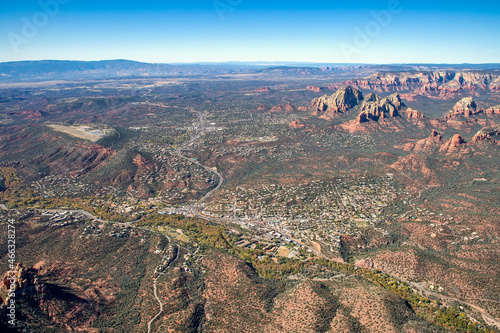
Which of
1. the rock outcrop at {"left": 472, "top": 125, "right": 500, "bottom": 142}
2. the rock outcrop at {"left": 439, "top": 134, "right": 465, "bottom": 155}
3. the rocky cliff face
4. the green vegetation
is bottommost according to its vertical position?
the green vegetation

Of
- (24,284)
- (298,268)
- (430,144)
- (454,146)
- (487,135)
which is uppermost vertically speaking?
(487,135)

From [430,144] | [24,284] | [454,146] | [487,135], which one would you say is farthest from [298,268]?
[487,135]

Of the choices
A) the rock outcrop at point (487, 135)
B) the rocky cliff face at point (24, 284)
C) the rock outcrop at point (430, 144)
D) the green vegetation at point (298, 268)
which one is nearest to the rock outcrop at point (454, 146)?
the rock outcrop at point (430, 144)

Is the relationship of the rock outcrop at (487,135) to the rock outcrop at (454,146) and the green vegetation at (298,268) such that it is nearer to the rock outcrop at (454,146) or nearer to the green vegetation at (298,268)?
the rock outcrop at (454,146)

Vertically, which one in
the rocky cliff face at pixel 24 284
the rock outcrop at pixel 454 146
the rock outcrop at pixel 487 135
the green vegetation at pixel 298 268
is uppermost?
the rock outcrop at pixel 487 135

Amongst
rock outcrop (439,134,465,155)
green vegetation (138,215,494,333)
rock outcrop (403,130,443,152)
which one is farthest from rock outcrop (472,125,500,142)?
green vegetation (138,215,494,333)

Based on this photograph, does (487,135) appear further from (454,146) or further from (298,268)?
(298,268)

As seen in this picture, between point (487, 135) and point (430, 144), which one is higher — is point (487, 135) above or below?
above

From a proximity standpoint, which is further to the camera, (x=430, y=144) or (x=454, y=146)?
(x=430, y=144)

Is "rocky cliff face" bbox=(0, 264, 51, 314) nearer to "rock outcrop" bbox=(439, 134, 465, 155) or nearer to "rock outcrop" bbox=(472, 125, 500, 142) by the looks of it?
"rock outcrop" bbox=(439, 134, 465, 155)

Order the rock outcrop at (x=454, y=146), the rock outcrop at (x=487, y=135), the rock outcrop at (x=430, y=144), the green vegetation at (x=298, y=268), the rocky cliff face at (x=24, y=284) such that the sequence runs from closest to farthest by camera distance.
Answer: the rocky cliff face at (x=24, y=284), the green vegetation at (x=298, y=268), the rock outcrop at (x=454, y=146), the rock outcrop at (x=487, y=135), the rock outcrop at (x=430, y=144)

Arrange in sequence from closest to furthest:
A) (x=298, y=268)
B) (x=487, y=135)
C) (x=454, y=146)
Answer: (x=298, y=268) → (x=454, y=146) → (x=487, y=135)


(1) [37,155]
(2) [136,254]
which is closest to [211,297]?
(2) [136,254]
